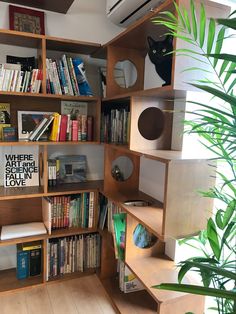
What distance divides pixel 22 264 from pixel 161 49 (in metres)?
1.74

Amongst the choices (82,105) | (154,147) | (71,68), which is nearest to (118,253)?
(154,147)

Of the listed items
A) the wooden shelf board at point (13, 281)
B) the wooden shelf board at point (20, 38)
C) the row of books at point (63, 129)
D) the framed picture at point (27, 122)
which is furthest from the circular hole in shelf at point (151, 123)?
the wooden shelf board at point (13, 281)

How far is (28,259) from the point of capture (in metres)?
1.89

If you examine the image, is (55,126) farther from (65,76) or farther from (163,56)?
(163,56)

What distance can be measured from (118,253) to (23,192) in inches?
30.3

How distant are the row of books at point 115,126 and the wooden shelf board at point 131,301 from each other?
106 centimetres

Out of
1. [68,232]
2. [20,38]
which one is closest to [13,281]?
[68,232]

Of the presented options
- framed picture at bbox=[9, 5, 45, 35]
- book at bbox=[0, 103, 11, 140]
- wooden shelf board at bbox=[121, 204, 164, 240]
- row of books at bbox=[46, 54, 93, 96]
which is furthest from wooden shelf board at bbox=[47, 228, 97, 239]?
framed picture at bbox=[9, 5, 45, 35]

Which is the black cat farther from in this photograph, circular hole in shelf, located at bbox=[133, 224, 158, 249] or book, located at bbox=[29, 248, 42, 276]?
book, located at bbox=[29, 248, 42, 276]

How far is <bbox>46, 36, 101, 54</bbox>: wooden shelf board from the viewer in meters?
1.67

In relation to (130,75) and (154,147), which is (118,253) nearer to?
(154,147)

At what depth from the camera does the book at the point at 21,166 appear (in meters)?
1.83

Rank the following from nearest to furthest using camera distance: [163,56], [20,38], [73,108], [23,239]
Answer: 1. [163,56]
2. [20,38]
3. [23,239]
4. [73,108]

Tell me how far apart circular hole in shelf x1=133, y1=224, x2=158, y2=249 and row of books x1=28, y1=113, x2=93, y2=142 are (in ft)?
2.44
